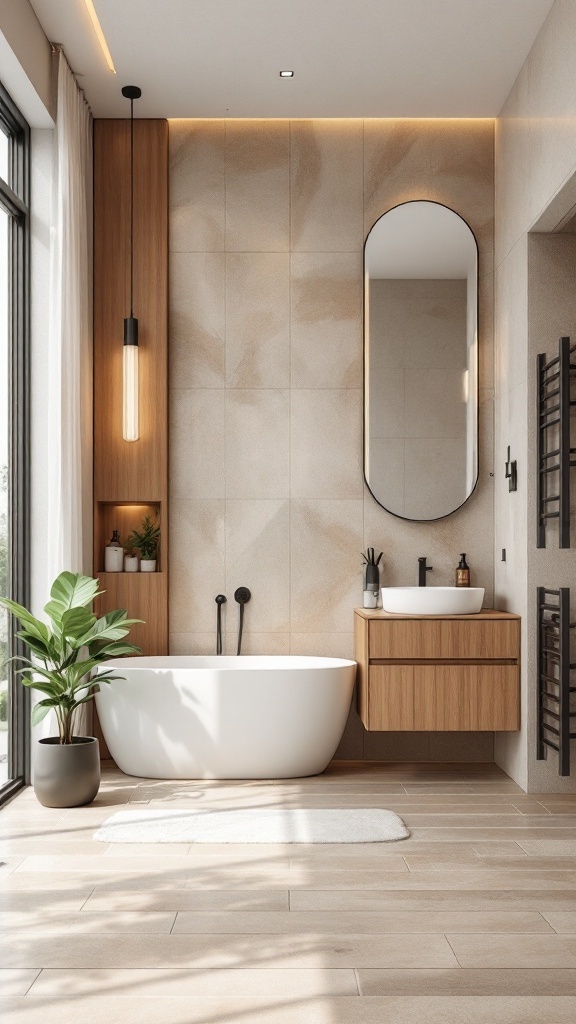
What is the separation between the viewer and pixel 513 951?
243 centimetres

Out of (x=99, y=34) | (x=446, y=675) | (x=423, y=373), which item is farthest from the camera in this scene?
(x=423, y=373)

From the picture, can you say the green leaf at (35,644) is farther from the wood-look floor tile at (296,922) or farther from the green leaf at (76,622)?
the wood-look floor tile at (296,922)

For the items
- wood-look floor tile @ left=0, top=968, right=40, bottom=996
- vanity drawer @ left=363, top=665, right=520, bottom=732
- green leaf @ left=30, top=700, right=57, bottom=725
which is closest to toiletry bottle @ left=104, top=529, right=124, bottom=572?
green leaf @ left=30, top=700, right=57, bottom=725

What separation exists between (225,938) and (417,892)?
25.9 inches

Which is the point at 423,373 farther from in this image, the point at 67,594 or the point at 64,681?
the point at 64,681

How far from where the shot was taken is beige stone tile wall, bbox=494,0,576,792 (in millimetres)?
3770

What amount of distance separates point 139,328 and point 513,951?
3452 millimetres

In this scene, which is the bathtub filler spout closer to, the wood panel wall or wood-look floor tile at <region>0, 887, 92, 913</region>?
the wood panel wall

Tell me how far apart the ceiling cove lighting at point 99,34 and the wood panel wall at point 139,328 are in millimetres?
535

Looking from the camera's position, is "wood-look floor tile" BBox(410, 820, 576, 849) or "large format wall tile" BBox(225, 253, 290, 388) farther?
"large format wall tile" BBox(225, 253, 290, 388)

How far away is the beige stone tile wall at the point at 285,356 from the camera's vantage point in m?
4.82

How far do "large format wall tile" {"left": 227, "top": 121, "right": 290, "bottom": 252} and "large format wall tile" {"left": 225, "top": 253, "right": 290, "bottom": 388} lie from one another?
0.09m

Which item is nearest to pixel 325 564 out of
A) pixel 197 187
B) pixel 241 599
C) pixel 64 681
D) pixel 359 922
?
pixel 241 599

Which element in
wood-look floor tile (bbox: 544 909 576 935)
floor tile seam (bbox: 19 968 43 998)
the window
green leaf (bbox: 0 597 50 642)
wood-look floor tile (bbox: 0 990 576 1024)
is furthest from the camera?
the window
